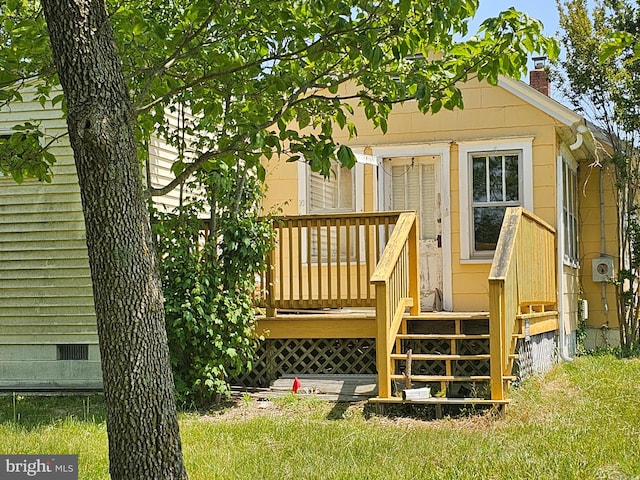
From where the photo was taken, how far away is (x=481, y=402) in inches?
307

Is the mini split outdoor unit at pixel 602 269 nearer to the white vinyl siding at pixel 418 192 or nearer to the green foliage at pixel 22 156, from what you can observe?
the white vinyl siding at pixel 418 192

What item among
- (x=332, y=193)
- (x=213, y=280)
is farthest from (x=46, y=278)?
(x=332, y=193)

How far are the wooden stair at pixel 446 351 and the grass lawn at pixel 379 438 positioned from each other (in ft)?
1.84

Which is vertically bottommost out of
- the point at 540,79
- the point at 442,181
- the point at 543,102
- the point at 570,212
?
the point at 570,212

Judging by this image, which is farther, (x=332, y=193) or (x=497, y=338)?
→ (x=332, y=193)

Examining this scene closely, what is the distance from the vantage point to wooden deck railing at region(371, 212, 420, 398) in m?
8.16

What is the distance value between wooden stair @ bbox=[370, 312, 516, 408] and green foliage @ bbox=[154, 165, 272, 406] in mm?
1676

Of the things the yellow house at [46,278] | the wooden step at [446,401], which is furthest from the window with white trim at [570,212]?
the yellow house at [46,278]

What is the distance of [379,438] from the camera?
6.85 meters

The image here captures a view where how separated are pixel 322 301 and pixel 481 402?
7.97ft

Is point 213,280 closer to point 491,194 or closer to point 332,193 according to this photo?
point 332,193

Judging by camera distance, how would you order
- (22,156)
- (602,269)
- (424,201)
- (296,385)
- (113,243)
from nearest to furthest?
(113,243), (22,156), (296,385), (424,201), (602,269)

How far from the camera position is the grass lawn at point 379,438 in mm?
5820

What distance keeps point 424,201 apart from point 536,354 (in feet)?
8.71
